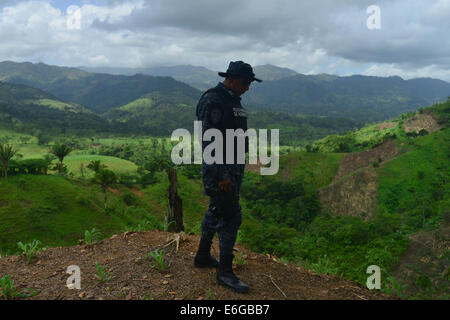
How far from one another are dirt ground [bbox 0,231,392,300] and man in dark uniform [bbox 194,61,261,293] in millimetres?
418

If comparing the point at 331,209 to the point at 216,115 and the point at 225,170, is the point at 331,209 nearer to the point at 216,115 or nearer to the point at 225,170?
the point at 225,170

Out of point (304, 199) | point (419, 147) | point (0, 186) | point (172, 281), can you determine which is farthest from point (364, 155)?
point (172, 281)

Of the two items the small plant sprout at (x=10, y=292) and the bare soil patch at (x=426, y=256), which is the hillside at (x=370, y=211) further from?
the small plant sprout at (x=10, y=292)

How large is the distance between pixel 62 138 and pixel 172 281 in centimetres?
14994

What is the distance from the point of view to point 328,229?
26344 millimetres

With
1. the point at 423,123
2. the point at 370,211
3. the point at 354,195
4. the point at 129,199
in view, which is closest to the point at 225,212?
the point at 129,199

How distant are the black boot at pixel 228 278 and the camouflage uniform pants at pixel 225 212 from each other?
111 mm

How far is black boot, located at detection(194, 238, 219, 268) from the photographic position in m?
4.50

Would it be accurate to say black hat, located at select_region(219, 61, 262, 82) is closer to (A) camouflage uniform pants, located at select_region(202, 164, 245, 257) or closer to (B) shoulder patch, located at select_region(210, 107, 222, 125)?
(B) shoulder patch, located at select_region(210, 107, 222, 125)

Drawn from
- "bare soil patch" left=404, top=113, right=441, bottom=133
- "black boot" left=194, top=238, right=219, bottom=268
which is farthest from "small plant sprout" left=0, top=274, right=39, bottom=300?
"bare soil patch" left=404, top=113, right=441, bottom=133

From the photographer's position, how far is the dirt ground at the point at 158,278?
384 cm

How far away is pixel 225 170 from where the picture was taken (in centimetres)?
410

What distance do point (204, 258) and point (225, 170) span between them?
4.93ft

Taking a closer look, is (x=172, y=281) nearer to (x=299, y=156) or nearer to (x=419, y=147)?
(x=419, y=147)
